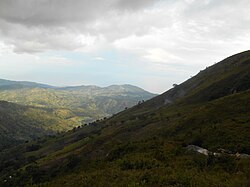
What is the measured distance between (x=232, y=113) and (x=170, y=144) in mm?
21993

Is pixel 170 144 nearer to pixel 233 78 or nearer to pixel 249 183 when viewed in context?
pixel 249 183

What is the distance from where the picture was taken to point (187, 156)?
43.0 metres

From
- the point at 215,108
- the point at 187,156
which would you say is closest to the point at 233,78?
the point at 215,108

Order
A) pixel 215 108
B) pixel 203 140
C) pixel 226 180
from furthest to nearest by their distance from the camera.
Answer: pixel 215 108, pixel 203 140, pixel 226 180

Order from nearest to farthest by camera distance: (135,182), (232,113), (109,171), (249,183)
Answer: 1. (249,183)
2. (135,182)
3. (109,171)
4. (232,113)

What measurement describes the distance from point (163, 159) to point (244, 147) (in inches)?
490

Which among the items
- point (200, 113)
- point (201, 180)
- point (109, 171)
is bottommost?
point (109, 171)

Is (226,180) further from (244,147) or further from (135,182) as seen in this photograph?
(244,147)

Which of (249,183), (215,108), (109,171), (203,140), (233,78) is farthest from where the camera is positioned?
(233,78)

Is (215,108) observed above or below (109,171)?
above

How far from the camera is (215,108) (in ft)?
238

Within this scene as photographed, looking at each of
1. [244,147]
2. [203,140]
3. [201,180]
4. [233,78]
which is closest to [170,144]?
[203,140]

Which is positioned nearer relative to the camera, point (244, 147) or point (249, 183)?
point (249, 183)

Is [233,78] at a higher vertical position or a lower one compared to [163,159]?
higher
